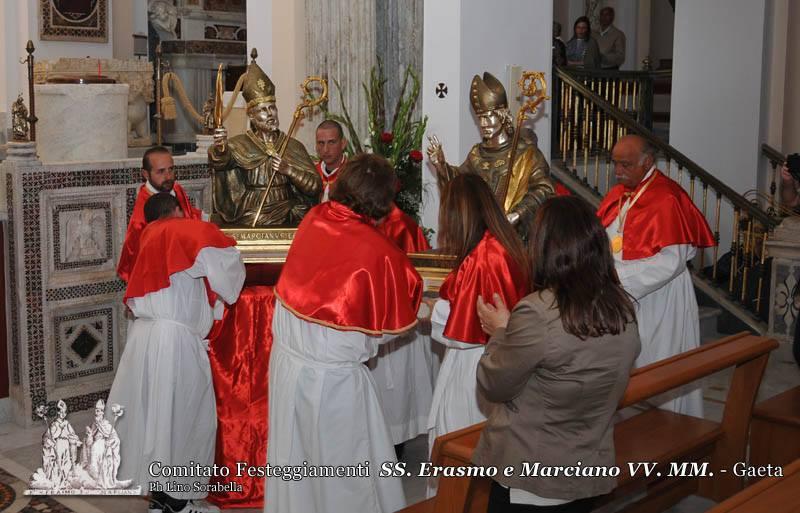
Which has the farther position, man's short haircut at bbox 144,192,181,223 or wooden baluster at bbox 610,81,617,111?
wooden baluster at bbox 610,81,617,111

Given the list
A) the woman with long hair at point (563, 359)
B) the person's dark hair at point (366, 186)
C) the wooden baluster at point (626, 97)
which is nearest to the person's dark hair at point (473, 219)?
the person's dark hair at point (366, 186)

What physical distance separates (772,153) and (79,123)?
277 inches

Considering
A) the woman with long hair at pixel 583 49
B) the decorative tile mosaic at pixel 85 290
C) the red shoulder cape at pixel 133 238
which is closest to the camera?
the red shoulder cape at pixel 133 238

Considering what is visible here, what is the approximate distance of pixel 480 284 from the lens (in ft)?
13.3

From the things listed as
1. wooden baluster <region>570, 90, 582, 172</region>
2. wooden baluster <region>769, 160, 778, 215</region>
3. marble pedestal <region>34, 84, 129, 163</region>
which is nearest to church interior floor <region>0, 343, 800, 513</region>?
marble pedestal <region>34, 84, 129, 163</region>

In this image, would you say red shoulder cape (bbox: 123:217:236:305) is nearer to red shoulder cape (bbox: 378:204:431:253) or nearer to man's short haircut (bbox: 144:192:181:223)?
man's short haircut (bbox: 144:192:181:223)

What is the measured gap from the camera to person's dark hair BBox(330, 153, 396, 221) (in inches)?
167

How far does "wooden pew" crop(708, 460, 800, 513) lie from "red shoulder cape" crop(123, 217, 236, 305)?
8.93 ft

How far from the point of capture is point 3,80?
1245 cm

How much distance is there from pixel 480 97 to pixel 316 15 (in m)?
3.14

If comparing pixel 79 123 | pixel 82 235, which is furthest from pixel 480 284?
pixel 79 123

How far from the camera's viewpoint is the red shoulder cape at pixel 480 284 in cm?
403

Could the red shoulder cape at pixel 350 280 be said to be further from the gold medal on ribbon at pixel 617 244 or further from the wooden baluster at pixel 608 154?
the wooden baluster at pixel 608 154

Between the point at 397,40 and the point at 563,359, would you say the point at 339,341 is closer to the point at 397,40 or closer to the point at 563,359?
the point at 563,359
